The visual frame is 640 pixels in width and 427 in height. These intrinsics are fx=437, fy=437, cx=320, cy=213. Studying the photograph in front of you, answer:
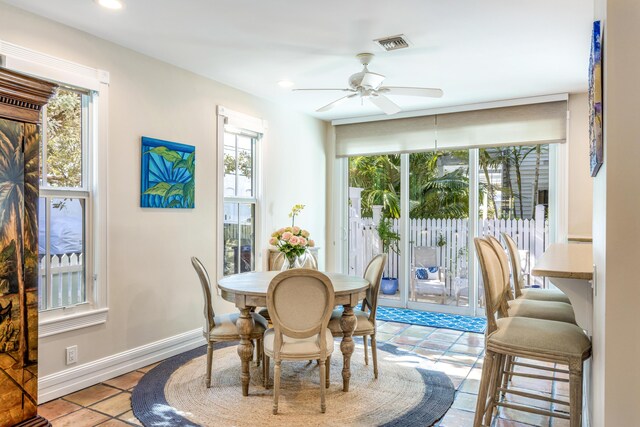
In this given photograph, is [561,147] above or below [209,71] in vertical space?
below

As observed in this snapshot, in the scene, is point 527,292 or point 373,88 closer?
point 527,292

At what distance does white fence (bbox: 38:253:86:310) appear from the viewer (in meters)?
3.01

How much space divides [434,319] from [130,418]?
3.66 metres

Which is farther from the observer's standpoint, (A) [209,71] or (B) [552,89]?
(B) [552,89]

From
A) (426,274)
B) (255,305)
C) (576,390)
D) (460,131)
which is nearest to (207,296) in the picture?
(255,305)

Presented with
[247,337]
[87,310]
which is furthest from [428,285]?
[87,310]

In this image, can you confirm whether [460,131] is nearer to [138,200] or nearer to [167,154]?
[167,154]

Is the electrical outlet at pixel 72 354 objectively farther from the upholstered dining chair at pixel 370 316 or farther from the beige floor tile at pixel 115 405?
the upholstered dining chair at pixel 370 316

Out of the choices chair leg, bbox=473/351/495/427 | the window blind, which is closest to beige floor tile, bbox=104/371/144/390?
chair leg, bbox=473/351/495/427

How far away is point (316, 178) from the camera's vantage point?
19.9 feet

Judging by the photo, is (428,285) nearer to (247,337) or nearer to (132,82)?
(247,337)

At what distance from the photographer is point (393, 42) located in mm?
3314

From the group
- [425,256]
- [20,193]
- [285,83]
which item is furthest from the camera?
[425,256]

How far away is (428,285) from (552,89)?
2.79 m
